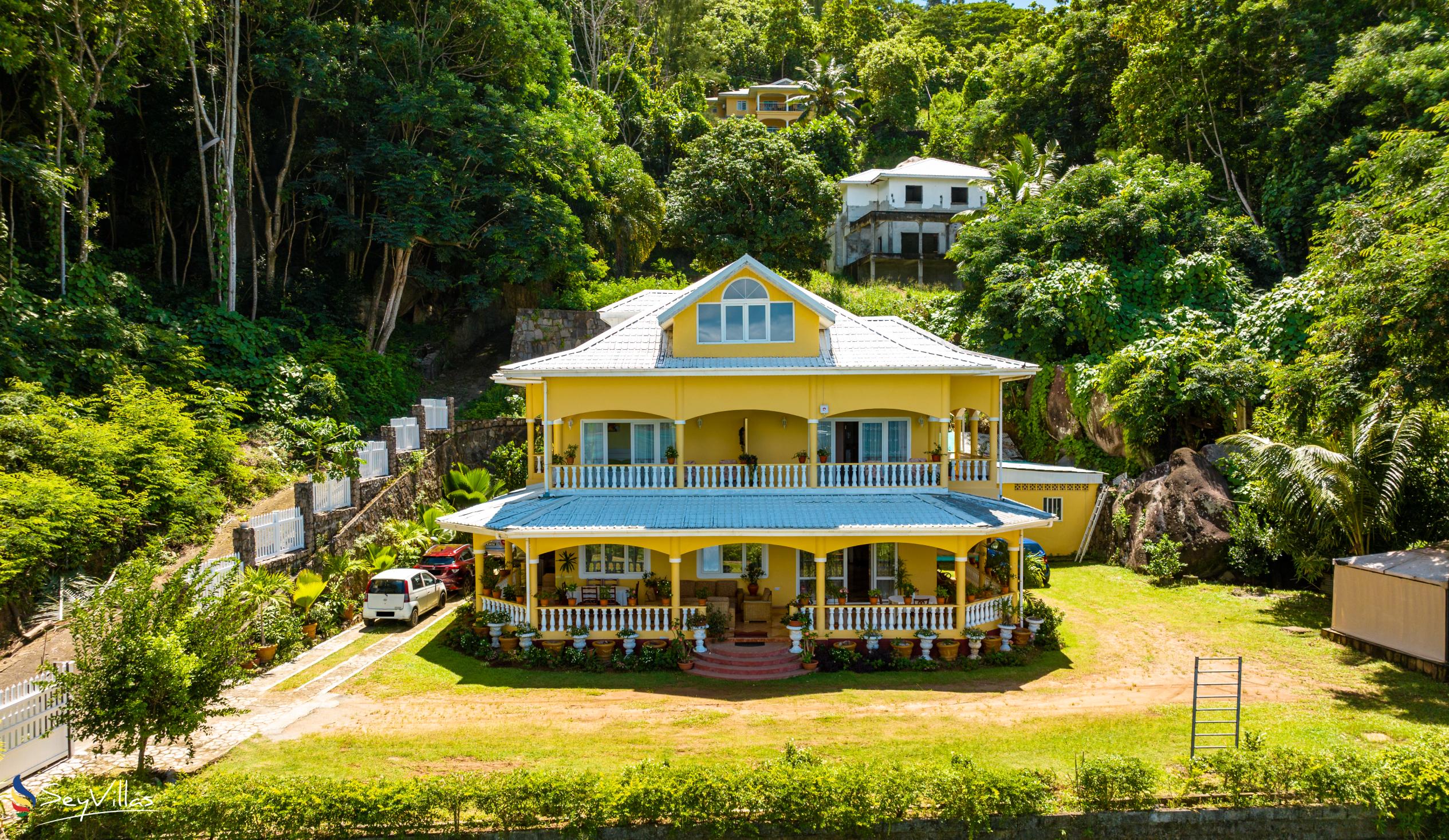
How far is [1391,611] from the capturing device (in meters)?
18.0

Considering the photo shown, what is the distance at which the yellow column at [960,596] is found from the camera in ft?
62.5

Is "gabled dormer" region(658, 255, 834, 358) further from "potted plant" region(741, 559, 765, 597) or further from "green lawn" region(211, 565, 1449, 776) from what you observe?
"green lawn" region(211, 565, 1449, 776)

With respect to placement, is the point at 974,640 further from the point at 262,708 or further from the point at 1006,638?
the point at 262,708

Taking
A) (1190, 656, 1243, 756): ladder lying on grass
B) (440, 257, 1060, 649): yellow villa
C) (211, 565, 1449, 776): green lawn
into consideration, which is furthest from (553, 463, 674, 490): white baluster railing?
(1190, 656, 1243, 756): ladder lying on grass

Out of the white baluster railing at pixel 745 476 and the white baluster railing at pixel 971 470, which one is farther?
the white baluster railing at pixel 971 470

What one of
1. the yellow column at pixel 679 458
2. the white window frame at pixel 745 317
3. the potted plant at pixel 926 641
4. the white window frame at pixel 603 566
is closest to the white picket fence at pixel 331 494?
the white window frame at pixel 603 566

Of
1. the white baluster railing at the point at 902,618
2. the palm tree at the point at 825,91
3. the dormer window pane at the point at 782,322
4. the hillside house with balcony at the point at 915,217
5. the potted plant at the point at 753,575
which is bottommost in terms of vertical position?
the white baluster railing at the point at 902,618

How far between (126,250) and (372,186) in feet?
29.9

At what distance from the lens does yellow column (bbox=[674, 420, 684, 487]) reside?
21.2 m

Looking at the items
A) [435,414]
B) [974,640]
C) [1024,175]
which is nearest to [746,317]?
[974,640]

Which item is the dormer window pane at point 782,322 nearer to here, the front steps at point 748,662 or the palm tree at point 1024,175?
the front steps at point 748,662

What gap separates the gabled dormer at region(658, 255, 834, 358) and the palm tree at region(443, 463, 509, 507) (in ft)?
37.4

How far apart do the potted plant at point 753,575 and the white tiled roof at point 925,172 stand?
3339 cm

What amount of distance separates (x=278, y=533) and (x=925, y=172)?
39971mm
